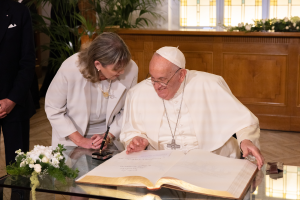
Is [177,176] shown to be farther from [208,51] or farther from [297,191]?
[208,51]

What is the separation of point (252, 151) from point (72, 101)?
1429 mm

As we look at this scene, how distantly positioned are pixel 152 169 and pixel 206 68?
15.1ft

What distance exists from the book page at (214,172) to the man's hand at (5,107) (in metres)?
1.57

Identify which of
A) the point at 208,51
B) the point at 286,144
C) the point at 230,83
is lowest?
the point at 286,144

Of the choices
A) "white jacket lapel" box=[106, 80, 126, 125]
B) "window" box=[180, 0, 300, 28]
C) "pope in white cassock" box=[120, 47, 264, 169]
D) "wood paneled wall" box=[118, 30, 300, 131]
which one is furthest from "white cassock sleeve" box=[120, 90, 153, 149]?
"window" box=[180, 0, 300, 28]

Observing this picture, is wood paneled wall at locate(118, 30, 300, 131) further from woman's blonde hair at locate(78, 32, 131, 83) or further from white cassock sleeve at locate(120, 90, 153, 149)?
woman's blonde hair at locate(78, 32, 131, 83)

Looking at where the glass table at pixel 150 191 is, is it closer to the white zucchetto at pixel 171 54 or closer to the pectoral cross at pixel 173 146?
the pectoral cross at pixel 173 146

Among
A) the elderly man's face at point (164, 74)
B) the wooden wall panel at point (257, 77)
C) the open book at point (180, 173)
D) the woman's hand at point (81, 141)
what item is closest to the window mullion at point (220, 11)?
the wooden wall panel at point (257, 77)

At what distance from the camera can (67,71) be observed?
297 centimetres

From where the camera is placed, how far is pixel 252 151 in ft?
7.38

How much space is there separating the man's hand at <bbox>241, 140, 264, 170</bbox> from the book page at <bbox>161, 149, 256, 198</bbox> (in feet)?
0.15

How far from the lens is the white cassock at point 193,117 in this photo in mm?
2752

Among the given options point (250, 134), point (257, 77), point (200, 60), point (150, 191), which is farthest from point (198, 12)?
point (150, 191)

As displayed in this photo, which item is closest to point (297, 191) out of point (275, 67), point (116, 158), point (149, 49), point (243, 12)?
point (116, 158)
